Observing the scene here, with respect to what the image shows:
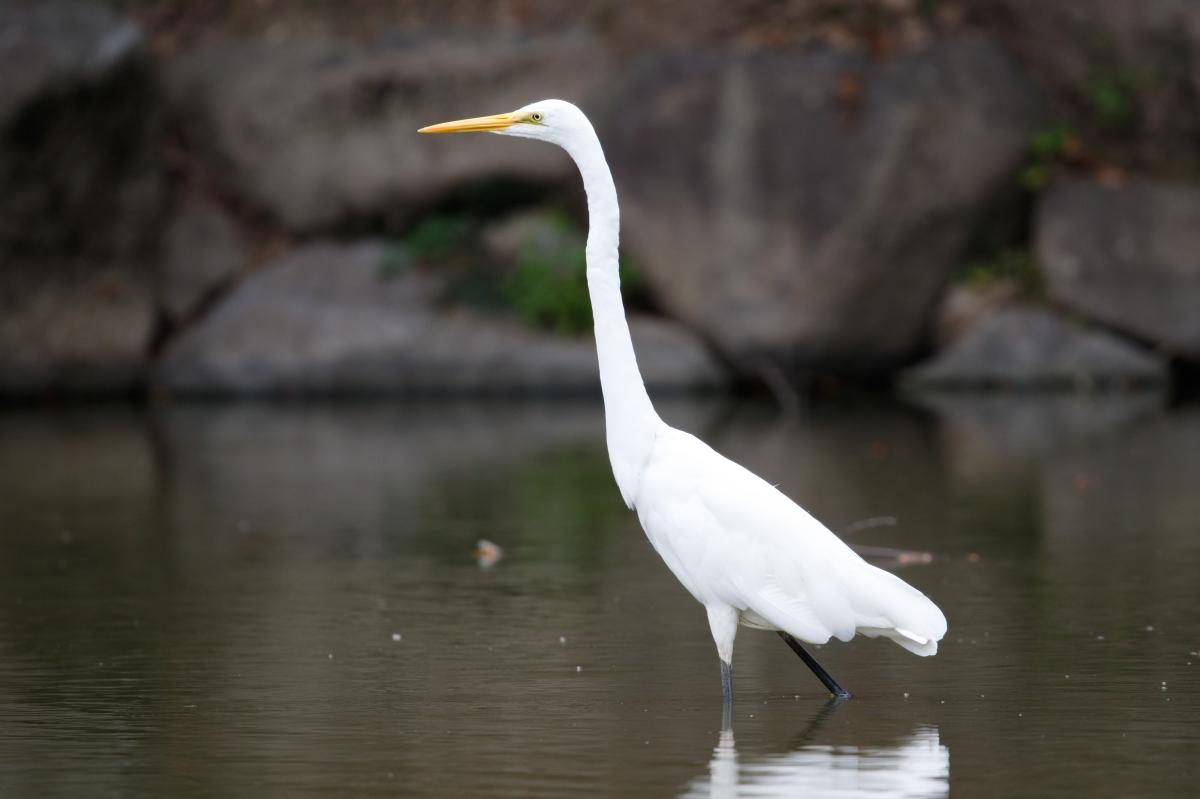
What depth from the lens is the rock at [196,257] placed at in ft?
64.0

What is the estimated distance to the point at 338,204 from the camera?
65.0ft

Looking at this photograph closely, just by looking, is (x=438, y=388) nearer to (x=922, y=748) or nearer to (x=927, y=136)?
(x=927, y=136)

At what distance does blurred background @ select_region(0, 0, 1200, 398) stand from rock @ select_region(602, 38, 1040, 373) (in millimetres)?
28

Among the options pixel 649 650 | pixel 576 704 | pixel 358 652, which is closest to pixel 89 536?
pixel 358 652

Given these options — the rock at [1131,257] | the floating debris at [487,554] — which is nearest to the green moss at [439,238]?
the rock at [1131,257]

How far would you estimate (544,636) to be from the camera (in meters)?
6.73

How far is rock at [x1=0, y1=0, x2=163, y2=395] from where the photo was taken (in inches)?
687

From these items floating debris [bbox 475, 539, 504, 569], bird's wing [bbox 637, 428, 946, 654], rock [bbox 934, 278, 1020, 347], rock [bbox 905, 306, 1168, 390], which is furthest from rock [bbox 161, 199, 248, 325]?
bird's wing [bbox 637, 428, 946, 654]

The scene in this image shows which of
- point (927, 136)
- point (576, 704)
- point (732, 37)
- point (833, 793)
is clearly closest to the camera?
point (833, 793)

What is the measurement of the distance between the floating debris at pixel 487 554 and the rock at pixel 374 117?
10.7 metres

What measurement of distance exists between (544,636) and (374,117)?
537 inches

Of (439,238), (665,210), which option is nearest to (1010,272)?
(665,210)

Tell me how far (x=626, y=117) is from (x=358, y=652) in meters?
12.7

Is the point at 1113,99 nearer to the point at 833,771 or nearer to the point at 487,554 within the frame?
the point at 487,554
